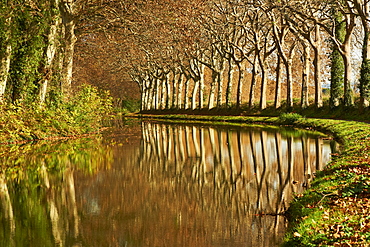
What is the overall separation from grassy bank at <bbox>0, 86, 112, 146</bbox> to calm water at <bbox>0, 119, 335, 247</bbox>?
557cm

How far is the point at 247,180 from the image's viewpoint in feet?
31.6

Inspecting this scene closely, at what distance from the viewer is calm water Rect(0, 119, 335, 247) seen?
5.79m

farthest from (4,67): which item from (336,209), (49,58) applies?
(336,209)

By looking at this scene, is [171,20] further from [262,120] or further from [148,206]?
[148,206]

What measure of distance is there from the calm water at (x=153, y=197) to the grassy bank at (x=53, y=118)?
219 inches

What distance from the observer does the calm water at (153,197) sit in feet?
19.0

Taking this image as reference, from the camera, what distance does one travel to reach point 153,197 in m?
8.13

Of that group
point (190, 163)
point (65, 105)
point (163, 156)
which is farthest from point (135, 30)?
point (190, 163)

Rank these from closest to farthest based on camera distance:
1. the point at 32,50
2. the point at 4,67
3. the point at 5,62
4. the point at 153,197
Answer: the point at 153,197
the point at 4,67
the point at 5,62
the point at 32,50

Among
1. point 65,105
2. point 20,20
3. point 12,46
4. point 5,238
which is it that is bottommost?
point 5,238

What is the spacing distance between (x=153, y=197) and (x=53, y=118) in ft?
52.0

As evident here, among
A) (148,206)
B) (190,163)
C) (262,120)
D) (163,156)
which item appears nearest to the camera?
(148,206)

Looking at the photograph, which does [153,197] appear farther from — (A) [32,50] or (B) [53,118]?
(A) [32,50]

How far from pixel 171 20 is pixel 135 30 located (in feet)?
17.8
